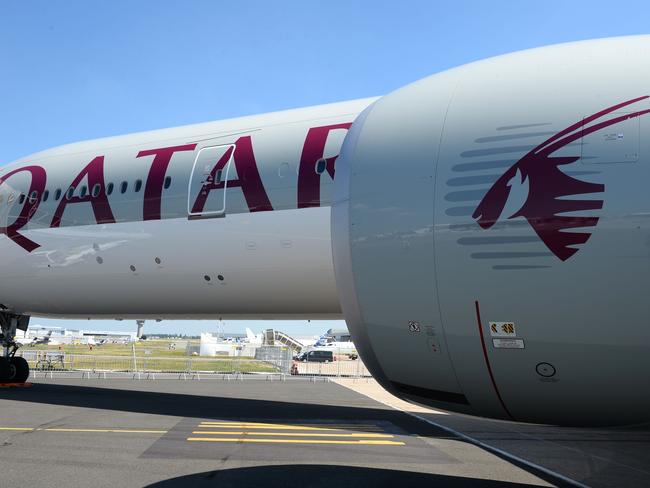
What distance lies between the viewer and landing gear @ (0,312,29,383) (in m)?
17.0

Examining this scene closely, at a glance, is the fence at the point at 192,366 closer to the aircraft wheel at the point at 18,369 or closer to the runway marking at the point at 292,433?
the aircraft wheel at the point at 18,369

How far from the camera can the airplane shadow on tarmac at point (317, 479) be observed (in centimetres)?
695

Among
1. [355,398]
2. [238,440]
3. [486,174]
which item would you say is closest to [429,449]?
[238,440]

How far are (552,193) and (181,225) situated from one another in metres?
8.66

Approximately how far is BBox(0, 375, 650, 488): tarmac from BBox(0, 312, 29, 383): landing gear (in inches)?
87.5

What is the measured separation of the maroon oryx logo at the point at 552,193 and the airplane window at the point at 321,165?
19.5 ft

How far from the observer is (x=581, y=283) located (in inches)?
171

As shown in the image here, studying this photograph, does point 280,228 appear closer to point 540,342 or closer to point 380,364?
point 380,364

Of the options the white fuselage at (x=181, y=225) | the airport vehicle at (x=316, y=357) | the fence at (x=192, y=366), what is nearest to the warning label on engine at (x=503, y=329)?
the white fuselage at (x=181, y=225)

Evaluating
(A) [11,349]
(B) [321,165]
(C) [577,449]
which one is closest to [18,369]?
(A) [11,349]

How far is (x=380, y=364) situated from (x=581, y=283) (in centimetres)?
194

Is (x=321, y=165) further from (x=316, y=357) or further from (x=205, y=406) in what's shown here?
(x=316, y=357)

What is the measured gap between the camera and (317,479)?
7.24m

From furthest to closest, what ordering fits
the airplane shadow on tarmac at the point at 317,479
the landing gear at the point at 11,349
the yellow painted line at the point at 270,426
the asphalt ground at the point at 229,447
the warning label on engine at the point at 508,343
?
the landing gear at the point at 11,349
the yellow painted line at the point at 270,426
the asphalt ground at the point at 229,447
the airplane shadow on tarmac at the point at 317,479
the warning label on engine at the point at 508,343
